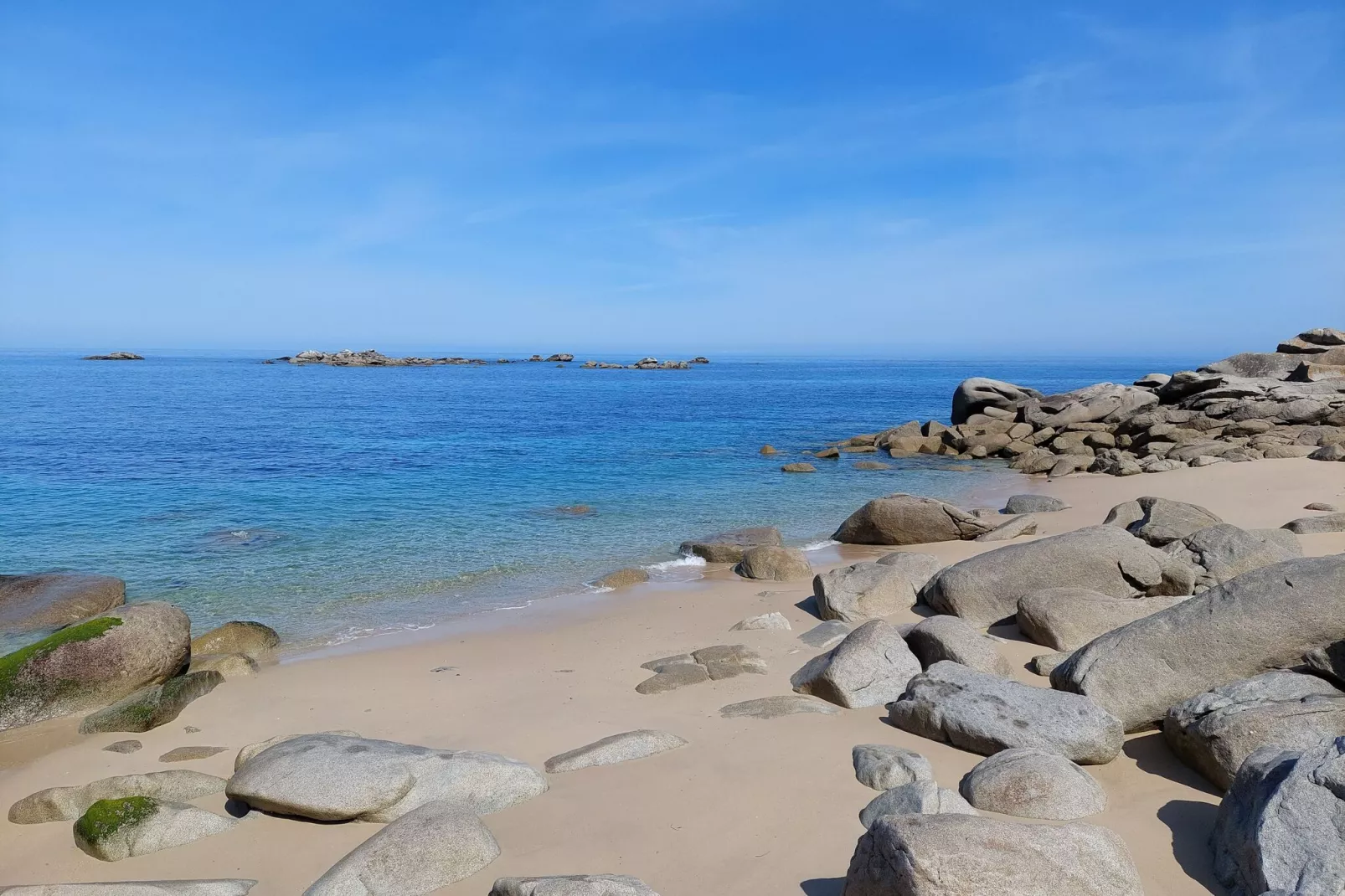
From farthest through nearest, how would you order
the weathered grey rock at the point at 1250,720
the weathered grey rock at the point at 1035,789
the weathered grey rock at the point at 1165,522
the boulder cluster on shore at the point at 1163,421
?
the boulder cluster on shore at the point at 1163,421
the weathered grey rock at the point at 1165,522
the weathered grey rock at the point at 1250,720
the weathered grey rock at the point at 1035,789

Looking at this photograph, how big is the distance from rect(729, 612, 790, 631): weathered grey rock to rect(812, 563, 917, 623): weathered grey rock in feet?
2.12

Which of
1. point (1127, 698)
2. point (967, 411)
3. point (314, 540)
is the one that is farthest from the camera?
point (967, 411)

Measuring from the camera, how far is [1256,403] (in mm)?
29906

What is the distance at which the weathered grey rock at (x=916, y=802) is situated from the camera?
5.40m

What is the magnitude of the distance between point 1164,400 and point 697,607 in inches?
1106

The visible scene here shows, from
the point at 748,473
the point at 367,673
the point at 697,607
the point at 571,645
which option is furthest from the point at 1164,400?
the point at 367,673

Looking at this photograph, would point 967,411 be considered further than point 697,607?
Yes

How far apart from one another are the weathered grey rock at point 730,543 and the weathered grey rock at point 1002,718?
8.26 metres

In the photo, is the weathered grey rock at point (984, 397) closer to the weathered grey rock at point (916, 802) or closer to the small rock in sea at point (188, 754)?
the weathered grey rock at point (916, 802)

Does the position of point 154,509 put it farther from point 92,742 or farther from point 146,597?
point 92,742

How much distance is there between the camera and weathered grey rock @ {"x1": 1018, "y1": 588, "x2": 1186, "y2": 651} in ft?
29.8

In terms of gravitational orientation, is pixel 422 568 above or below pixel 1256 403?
below

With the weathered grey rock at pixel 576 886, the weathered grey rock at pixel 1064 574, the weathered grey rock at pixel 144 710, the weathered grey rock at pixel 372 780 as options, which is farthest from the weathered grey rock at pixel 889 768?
the weathered grey rock at pixel 144 710

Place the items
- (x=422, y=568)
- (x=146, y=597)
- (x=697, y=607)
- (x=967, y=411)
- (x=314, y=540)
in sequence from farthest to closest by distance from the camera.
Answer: (x=967, y=411)
(x=314, y=540)
(x=422, y=568)
(x=146, y=597)
(x=697, y=607)
